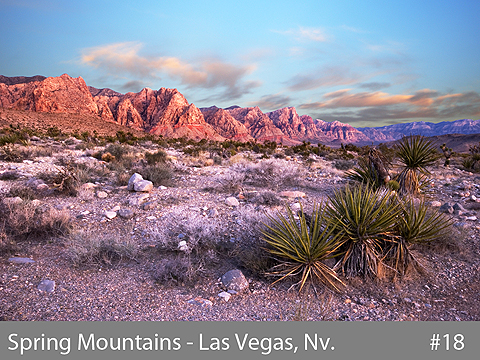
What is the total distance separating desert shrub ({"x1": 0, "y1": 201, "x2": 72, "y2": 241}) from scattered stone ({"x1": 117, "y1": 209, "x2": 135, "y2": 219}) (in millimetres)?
1063

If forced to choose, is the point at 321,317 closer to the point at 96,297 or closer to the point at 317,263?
the point at 317,263

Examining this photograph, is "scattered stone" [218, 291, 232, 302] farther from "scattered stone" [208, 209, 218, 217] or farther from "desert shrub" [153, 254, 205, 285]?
"scattered stone" [208, 209, 218, 217]

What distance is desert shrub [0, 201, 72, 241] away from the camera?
17.7 feet

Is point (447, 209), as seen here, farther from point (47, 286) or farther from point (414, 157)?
point (47, 286)

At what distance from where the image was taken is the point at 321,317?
10.7 feet

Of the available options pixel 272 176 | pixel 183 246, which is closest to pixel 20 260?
pixel 183 246

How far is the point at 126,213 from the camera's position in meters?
6.47

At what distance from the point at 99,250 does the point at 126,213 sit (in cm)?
189

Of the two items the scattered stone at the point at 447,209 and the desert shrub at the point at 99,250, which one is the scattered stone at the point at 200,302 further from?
the scattered stone at the point at 447,209

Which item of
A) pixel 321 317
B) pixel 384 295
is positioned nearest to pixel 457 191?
pixel 384 295

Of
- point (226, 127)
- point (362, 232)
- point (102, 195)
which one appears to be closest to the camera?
point (362, 232)

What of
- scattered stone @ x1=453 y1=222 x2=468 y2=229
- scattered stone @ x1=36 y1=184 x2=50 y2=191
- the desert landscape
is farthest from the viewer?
scattered stone @ x1=36 y1=184 x2=50 y2=191

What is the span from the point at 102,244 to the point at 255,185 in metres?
6.20

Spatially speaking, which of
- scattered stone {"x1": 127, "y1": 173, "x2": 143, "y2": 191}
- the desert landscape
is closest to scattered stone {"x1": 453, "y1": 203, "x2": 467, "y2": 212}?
the desert landscape
